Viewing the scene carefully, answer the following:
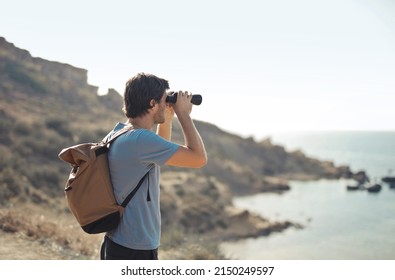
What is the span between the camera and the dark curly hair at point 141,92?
1.93m

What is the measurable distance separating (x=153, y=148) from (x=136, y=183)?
0.18 m

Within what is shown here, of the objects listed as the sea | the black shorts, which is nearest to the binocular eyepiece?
the black shorts

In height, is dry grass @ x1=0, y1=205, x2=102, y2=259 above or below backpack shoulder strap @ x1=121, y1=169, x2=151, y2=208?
below

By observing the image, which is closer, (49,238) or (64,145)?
(49,238)

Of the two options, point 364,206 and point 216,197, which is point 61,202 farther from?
point 364,206

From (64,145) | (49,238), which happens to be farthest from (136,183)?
(64,145)

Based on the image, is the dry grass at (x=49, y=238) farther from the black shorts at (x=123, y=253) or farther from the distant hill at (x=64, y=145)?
the black shorts at (x=123, y=253)

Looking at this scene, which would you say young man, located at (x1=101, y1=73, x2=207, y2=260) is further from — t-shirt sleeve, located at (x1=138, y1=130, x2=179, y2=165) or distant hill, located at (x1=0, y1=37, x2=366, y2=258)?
distant hill, located at (x1=0, y1=37, x2=366, y2=258)

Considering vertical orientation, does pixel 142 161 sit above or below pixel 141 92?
below

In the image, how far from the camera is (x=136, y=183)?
1919 millimetres

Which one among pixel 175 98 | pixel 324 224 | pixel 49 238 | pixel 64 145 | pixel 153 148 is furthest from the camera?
pixel 324 224

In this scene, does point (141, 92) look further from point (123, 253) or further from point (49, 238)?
point (49, 238)

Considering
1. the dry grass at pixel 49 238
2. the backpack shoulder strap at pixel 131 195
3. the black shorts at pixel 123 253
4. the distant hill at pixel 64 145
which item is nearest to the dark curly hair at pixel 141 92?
the backpack shoulder strap at pixel 131 195

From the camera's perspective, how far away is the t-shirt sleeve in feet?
6.12
